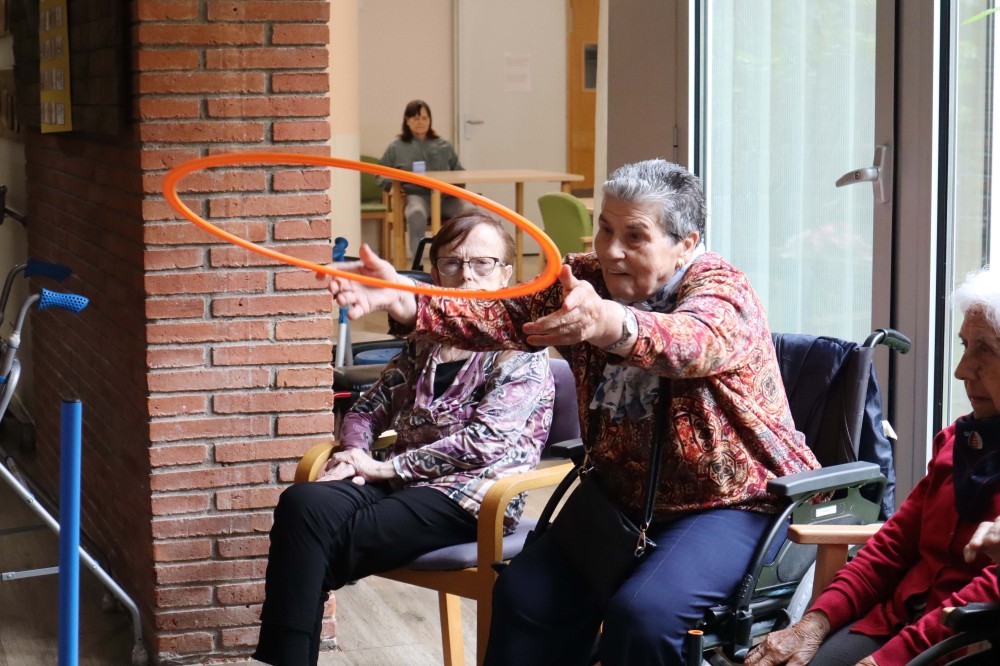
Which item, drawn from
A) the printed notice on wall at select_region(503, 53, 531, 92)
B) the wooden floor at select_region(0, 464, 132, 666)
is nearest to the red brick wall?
the wooden floor at select_region(0, 464, 132, 666)

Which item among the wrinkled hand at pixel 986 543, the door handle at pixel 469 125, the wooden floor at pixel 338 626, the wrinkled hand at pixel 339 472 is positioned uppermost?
the door handle at pixel 469 125

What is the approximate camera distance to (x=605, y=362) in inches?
91.8

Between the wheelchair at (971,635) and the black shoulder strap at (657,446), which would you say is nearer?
the wheelchair at (971,635)

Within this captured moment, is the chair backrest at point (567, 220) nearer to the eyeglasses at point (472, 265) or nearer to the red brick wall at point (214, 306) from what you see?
the red brick wall at point (214, 306)

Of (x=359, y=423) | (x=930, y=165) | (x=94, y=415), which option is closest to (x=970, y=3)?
(x=930, y=165)

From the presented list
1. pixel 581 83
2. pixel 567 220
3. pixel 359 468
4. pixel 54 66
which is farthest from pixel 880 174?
pixel 581 83

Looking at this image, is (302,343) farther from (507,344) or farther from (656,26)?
(656,26)

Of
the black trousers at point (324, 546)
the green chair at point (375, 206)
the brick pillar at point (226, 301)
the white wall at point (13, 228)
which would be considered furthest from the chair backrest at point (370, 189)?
the black trousers at point (324, 546)

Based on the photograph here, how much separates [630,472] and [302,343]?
1188 mm

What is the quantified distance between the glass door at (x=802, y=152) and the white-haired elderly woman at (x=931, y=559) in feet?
4.25

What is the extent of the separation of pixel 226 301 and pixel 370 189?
29.2 ft

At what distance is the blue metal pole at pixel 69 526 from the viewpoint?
7.25 ft

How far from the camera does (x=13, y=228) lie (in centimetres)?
569

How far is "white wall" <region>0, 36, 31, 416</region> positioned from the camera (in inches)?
215
